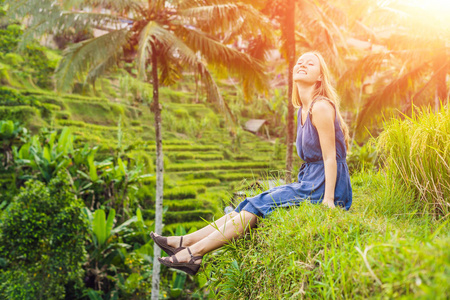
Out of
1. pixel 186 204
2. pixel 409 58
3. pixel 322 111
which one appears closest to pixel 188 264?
pixel 322 111

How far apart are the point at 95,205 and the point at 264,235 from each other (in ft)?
30.9

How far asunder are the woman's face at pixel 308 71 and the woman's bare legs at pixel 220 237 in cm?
97

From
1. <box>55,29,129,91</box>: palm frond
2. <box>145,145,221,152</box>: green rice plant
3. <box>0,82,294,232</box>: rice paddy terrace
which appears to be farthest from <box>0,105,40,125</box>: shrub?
<box>55,29,129,91</box>: palm frond

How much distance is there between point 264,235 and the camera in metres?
1.92

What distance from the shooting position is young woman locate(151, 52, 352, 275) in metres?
2.13

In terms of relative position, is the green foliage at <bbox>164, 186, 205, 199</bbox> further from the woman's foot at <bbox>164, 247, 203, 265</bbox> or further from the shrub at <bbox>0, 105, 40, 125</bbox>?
the woman's foot at <bbox>164, 247, 203, 265</bbox>

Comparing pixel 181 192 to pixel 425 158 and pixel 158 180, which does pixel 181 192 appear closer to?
pixel 158 180

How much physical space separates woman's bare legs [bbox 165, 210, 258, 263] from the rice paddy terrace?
591 centimetres

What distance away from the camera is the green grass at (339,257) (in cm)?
103

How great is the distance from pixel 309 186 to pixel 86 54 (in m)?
6.24

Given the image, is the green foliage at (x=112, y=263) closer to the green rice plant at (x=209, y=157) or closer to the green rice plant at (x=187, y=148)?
the green rice plant at (x=187, y=148)

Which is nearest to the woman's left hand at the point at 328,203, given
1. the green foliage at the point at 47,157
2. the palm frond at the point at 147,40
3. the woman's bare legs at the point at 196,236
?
the woman's bare legs at the point at 196,236

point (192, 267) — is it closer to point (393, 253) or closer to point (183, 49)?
point (393, 253)

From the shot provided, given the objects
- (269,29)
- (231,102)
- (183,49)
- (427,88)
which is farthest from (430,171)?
(231,102)
